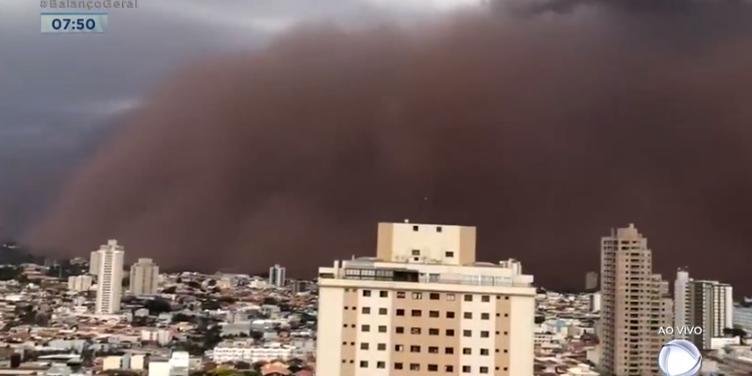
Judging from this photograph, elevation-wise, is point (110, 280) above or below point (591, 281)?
below

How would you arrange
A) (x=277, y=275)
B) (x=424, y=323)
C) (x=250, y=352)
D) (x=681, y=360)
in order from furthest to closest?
1. (x=277, y=275)
2. (x=250, y=352)
3. (x=424, y=323)
4. (x=681, y=360)

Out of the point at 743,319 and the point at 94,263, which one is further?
the point at 94,263

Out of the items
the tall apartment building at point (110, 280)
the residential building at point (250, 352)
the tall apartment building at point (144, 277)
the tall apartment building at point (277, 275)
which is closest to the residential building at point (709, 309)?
the residential building at point (250, 352)

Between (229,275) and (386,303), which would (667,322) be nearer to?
(386,303)

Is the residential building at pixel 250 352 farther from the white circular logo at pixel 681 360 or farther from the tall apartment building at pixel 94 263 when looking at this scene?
the white circular logo at pixel 681 360

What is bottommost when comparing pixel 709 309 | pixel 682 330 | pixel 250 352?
pixel 250 352

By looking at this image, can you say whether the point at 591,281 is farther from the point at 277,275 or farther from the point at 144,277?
the point at 144,277

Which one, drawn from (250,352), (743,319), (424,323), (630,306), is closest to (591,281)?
(630,306)

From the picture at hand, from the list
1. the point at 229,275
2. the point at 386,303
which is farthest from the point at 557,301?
the point at 229,275
